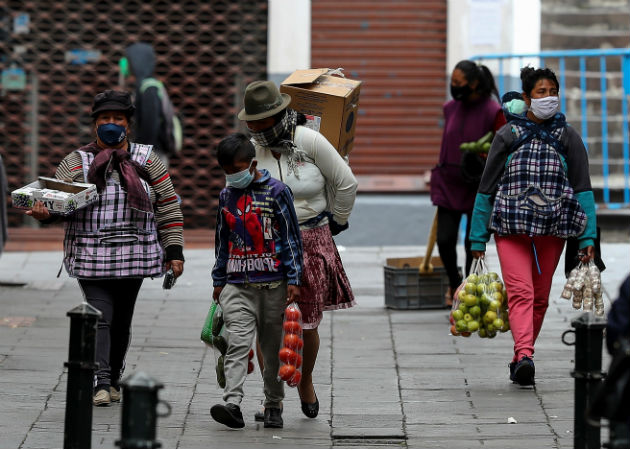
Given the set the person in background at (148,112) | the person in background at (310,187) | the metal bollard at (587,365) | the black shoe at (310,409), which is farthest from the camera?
the person in background at (148,112)

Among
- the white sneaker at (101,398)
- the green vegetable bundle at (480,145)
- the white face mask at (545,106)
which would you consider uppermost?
the white face mask at (545,106)

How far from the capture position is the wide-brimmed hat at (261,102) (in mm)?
6500

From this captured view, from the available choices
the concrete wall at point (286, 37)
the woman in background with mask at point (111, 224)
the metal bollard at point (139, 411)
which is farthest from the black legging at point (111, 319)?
the concrete wall at point (286, 37)

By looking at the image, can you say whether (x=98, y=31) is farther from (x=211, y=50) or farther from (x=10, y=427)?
(x=10, y=427)

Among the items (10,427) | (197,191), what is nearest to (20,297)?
(197,191)

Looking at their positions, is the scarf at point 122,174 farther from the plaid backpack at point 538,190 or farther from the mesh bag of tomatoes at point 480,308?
the plaid backpack at point 538,190

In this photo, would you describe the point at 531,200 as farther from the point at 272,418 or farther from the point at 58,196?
the point at 58,196

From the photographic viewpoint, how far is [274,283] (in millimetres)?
6457

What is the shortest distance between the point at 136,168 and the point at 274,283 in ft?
3.57

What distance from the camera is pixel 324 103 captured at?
7074 mm

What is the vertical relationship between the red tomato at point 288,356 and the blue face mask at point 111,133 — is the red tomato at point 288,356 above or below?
below

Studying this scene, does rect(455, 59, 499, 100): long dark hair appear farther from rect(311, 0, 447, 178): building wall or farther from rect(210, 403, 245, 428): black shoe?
rect(311, 0, 447, 178): building wall

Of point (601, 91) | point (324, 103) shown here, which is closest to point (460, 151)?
point (324, 103)

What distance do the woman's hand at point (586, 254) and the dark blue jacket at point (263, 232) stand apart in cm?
202
